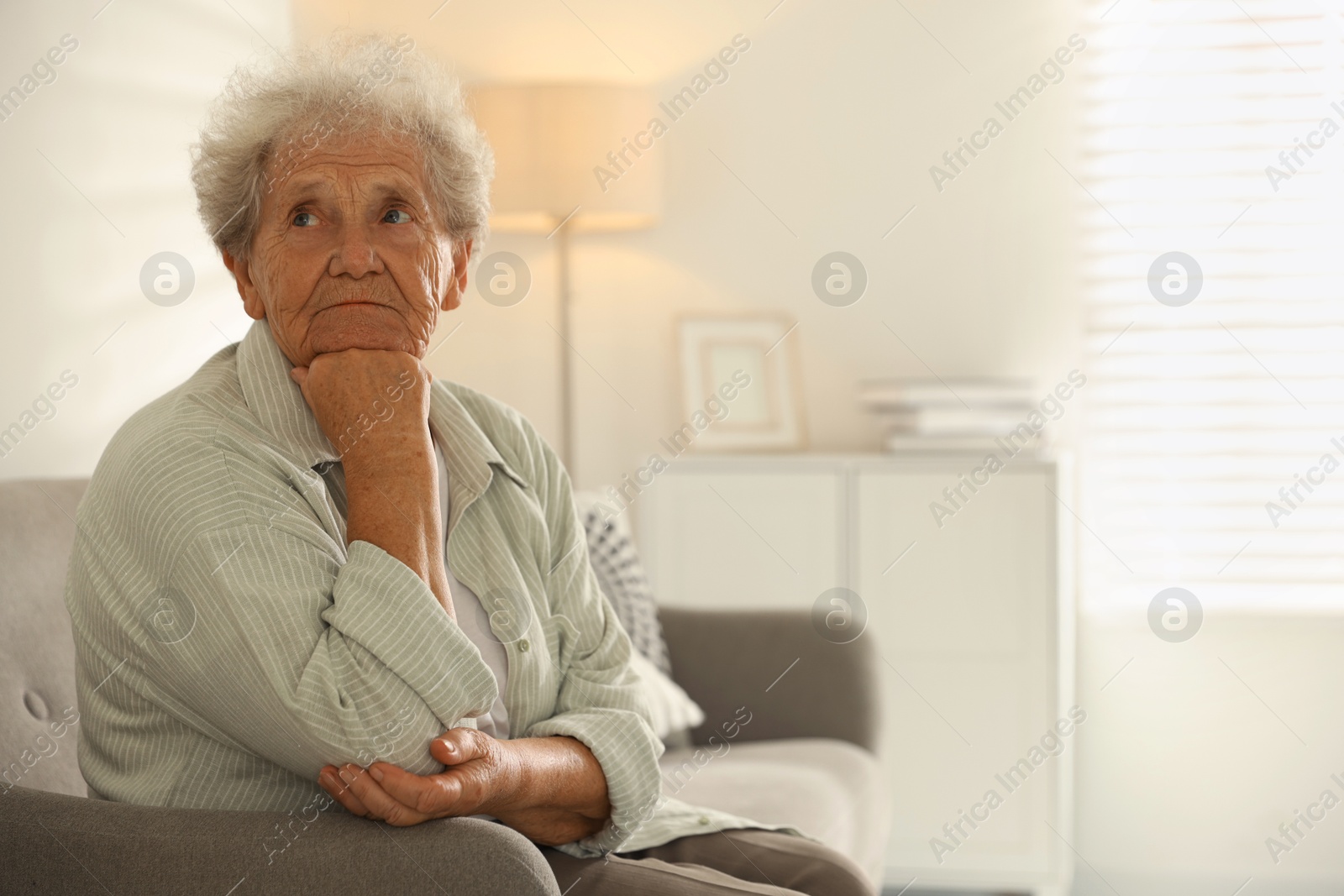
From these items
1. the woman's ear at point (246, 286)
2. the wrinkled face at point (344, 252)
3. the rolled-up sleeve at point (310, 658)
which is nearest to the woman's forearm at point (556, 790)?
the rolled-up sleeve at point (310, 658)

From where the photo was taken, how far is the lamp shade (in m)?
2.87

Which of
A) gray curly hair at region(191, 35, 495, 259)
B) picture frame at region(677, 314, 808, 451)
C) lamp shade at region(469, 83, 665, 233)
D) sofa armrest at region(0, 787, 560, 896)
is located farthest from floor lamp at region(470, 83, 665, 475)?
sofa armrest at region(0, 787, 560, 896)

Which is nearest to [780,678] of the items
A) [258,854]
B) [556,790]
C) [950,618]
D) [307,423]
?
[950,618]

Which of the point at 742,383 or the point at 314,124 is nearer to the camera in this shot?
the point at 314,124

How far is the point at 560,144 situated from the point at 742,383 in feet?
2.43

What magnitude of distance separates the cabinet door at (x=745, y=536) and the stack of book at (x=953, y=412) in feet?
0.66

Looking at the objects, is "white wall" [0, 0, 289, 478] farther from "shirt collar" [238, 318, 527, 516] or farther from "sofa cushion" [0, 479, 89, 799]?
"shirt collar" [238, 318, 527, 516]

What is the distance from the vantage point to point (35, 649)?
138cm

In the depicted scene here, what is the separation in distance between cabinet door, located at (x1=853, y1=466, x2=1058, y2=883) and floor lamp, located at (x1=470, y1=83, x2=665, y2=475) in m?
0.92

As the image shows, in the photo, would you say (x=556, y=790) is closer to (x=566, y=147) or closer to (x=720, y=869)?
(x=720, y=869)

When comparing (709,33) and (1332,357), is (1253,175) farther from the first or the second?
(709,33)

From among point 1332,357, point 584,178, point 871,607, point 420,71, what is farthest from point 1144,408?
point 420,71

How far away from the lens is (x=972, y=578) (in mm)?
2727

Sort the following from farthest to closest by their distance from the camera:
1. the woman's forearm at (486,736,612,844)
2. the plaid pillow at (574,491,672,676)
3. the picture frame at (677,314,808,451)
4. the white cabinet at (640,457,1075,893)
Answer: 1. the picture frame at (677,314,808,451)
2. the white cabinet at (640,457,1075,893)
3. the plaid pillow at (574,491,672,676)
4. the woman's forearm at (486,736,612,844)
